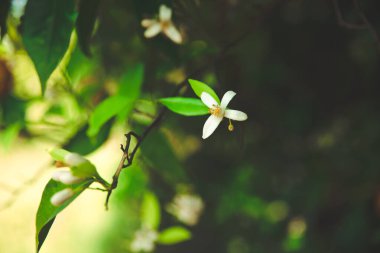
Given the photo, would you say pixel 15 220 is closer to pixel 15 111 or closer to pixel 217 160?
pixel 217 160

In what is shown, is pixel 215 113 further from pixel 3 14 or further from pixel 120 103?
pixel 3 14

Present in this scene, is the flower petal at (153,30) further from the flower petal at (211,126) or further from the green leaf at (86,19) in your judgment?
the flower petal at (211,126)

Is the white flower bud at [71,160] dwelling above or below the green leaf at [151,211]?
below

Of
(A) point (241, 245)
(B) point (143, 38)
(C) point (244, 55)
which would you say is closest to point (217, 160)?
(A) point (241, 245)

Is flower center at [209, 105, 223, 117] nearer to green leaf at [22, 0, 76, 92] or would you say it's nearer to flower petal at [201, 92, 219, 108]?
flower petal at [201, 92, 219, 108]

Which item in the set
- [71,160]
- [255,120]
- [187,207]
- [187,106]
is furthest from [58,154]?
[255,120]

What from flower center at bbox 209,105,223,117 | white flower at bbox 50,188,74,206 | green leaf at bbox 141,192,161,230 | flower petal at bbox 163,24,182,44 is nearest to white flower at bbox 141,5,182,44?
flower petal at bbox 163,24,182,44

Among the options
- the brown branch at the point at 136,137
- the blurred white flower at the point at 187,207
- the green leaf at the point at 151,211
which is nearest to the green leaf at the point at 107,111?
the brown branch at the point at 136,137
